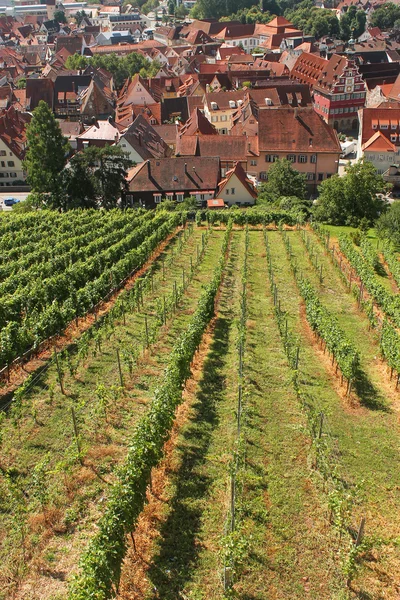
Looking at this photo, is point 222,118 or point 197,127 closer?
point 197,127

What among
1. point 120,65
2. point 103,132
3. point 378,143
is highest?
point 120,65

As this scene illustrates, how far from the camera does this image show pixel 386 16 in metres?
171

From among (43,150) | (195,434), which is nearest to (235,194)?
(43,150)

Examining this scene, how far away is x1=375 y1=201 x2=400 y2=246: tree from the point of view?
4458cm

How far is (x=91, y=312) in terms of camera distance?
30.4m

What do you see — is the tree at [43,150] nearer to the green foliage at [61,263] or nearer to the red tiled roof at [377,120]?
the green foliage at [61,263]

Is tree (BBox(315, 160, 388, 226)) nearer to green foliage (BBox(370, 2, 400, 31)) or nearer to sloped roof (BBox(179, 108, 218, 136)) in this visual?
sloped roof (BBox(179, 108, 218, 136))

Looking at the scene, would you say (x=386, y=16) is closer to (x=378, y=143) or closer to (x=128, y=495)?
(x=378, y=143)

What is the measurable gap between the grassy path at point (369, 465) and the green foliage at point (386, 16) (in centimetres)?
17539

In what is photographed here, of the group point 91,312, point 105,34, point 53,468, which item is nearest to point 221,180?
point 91,312

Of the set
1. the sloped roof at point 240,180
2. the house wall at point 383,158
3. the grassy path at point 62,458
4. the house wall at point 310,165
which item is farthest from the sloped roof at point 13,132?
the grassy path at point 62,458

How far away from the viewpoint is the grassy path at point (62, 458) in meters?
14.5

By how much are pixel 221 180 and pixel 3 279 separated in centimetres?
3283

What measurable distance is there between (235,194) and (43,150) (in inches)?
833
